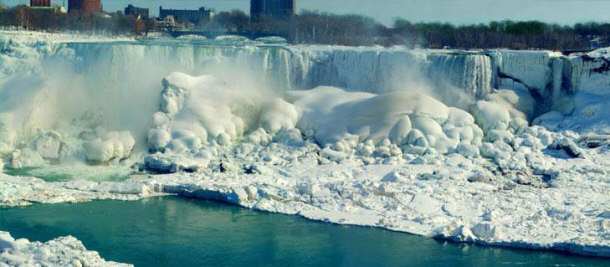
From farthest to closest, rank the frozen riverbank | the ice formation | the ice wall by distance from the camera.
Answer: the ice wall < the ice formation < the frozen riverbank

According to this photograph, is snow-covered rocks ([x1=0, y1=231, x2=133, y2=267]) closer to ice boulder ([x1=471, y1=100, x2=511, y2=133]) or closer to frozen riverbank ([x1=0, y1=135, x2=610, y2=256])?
frozen riverbank ([x1=0, y1=135, x2=610, y2=256])

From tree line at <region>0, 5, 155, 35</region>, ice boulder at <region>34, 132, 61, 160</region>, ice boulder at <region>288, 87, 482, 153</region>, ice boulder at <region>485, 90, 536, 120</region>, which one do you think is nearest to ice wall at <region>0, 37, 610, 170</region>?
ice boulder at <region>485, 90, 536, 120</region>

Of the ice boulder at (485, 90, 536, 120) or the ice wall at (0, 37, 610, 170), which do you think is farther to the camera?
the ice wall at (0, 37, 610, 170)

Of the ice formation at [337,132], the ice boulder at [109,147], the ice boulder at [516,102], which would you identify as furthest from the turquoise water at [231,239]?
the ice boulder at [516,102]

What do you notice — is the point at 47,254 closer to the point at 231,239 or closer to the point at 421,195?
the point at 231,239

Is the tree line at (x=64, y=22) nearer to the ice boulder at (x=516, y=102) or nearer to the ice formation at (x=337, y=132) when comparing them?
the ice formation at (x=337, y=132)

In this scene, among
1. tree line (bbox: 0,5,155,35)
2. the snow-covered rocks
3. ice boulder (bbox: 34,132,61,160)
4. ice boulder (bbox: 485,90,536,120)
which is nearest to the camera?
the snow-covered rocks
